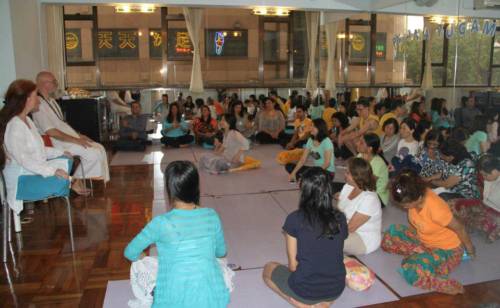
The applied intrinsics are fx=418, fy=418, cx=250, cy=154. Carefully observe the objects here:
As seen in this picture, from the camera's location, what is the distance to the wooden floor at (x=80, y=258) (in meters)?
2.79

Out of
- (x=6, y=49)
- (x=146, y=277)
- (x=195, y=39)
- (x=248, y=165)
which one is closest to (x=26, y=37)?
(x=6, y=49)

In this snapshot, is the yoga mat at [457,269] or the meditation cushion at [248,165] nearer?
the yoga mat at [457,269]

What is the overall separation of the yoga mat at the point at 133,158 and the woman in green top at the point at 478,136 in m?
4.86

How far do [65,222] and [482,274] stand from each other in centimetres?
380

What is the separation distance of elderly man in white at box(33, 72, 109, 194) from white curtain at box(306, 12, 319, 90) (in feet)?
23.6

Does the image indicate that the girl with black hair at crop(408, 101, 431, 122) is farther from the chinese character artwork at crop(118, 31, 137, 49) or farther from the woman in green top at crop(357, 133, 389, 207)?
the chinese character artwork at crop(118, 31, 137, 49)

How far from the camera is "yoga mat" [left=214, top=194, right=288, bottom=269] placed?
3406 mm

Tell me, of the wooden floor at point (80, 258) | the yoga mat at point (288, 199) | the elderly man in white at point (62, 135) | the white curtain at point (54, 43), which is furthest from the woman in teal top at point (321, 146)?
the white curtain at point (54, 43)

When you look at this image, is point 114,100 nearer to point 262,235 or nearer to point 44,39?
point 44,39

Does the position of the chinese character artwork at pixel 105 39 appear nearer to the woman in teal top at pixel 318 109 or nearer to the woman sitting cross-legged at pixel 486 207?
the woman in teal top at pixel 318 109

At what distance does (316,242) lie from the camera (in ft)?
7.46

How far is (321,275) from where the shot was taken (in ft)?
7.59

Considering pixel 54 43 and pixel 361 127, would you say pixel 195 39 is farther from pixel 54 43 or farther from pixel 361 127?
pixel 361 127

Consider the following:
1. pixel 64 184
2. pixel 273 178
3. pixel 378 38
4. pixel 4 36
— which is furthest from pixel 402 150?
pixel 4 36
